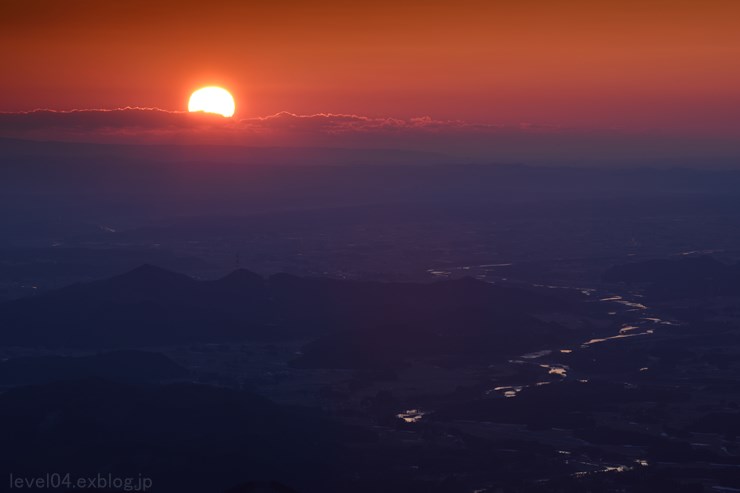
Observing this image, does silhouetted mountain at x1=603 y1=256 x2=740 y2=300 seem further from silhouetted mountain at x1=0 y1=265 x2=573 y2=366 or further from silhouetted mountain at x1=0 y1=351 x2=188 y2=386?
silhouetted mountain at x1=0 y1=351 x2=188 y2=386

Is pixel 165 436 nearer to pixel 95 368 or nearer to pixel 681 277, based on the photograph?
Result: pixel 95 368

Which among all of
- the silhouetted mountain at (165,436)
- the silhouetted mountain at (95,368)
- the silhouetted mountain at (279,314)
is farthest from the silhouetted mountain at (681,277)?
the silhouetted mountain at (165,436)

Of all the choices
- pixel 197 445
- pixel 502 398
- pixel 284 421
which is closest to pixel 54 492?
pixel 197 445

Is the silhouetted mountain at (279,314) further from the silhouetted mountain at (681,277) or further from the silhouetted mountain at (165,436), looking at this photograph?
the silhouetted mountain at (165,436)

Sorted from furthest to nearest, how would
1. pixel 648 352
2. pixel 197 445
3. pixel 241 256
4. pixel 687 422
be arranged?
1. pixel 241 256
2. pixel 648 352
3. pixel 687 422
4. pixel 197 445

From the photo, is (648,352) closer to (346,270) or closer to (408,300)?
(408,300)
